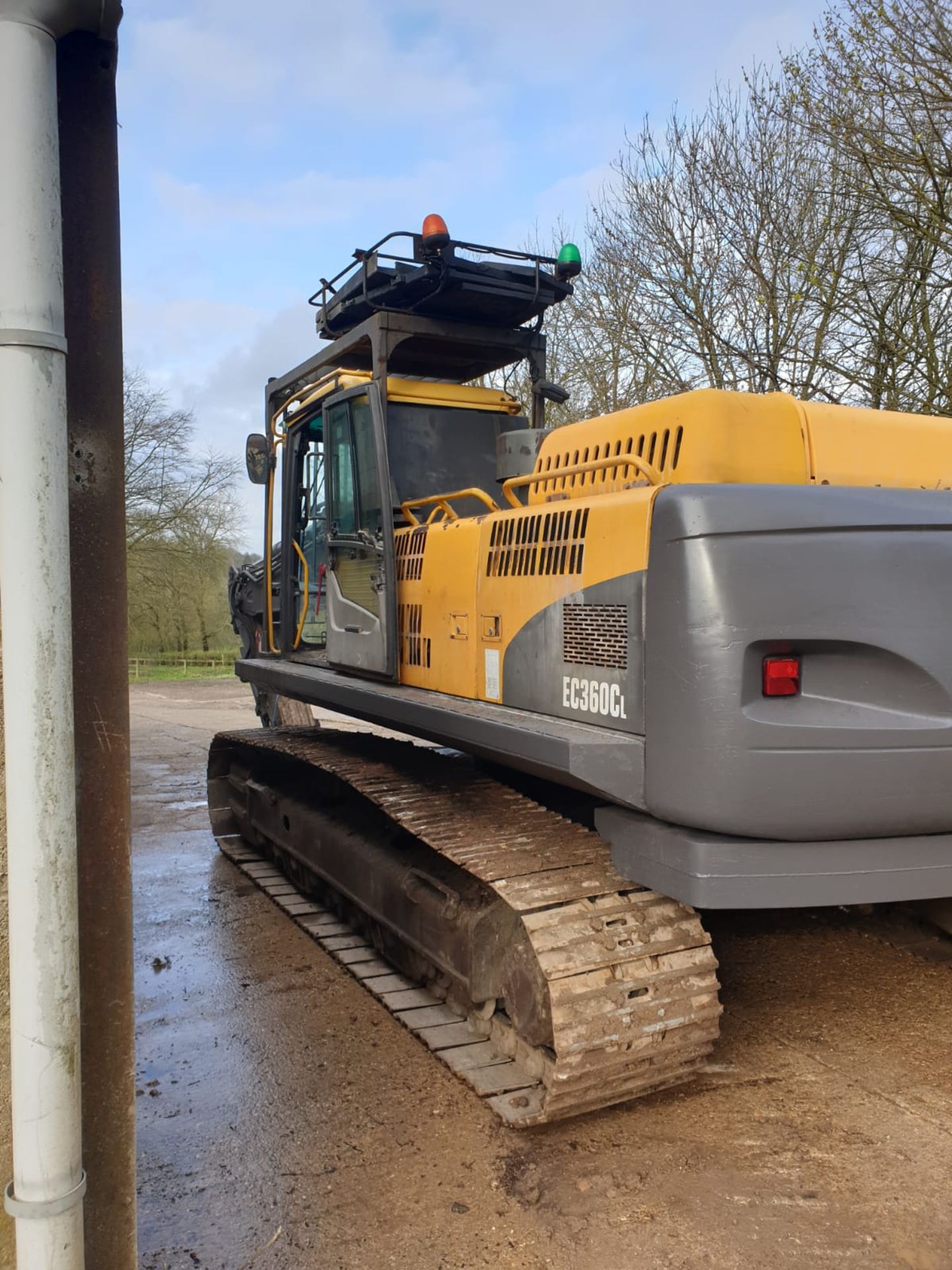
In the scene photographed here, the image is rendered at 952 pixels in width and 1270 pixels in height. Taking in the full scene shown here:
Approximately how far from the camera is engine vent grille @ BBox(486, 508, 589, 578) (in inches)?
129

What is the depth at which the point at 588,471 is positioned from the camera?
3.53m

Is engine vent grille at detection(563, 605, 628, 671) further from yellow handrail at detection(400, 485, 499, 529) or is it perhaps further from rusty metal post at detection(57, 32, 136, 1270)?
rusty metal post at detection(57, 32, 136, 1270)

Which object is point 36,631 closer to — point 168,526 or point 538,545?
point 538,545

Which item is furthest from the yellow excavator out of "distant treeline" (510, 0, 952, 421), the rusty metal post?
"distant treeline" (510, 0, 952, 421)

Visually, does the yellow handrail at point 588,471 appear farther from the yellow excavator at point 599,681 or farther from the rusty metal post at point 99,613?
the rusty metal post at point 99,613

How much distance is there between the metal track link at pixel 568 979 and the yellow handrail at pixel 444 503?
45.0 inches

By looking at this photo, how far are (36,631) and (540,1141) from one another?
2.31 meters

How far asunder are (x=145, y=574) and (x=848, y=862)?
23267 mm

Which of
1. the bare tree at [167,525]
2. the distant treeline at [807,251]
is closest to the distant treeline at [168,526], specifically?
the bare tree at [167,525]

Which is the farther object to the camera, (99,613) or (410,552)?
(410,552)

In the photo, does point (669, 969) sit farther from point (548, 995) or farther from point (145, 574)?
point (145, 574)

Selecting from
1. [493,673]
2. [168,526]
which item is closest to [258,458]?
[493,673]

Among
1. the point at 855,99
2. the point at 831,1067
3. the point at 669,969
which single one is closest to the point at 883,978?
the point at 831,1067

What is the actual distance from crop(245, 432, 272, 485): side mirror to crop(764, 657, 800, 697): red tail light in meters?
3.66
